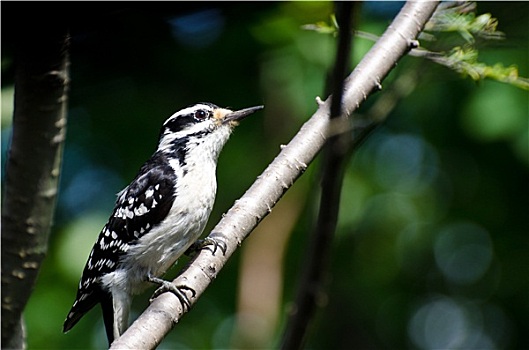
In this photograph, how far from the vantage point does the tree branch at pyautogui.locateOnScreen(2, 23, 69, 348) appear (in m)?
2.20

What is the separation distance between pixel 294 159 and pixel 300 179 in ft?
6.50

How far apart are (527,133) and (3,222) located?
9.60 ft

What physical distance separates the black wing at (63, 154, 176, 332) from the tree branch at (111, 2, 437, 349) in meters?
0.85

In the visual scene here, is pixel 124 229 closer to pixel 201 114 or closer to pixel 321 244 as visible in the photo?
pixel 201 114

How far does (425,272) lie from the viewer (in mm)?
6477

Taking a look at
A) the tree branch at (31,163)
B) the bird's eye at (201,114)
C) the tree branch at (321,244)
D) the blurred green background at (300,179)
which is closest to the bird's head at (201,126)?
the bird's eye at (201,114)

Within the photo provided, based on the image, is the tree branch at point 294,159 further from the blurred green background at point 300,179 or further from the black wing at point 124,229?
the black wing at point 124,229

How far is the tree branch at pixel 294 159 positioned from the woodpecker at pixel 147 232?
0.72m

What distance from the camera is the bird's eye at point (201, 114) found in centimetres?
383

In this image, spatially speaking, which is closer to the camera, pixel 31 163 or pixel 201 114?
pixel 31 163

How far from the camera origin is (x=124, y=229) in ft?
11.6

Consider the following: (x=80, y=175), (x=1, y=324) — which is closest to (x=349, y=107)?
(x=1, y=324)

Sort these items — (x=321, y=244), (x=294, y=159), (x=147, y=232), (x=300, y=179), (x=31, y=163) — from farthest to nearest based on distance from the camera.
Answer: (x=300, y=179)
(x=147, y=232)
(x=294, y=159)
(x=31, y=163)
(x=321, y=244)

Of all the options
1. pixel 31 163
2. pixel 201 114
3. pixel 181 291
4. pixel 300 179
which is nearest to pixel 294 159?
pixel 181 291
